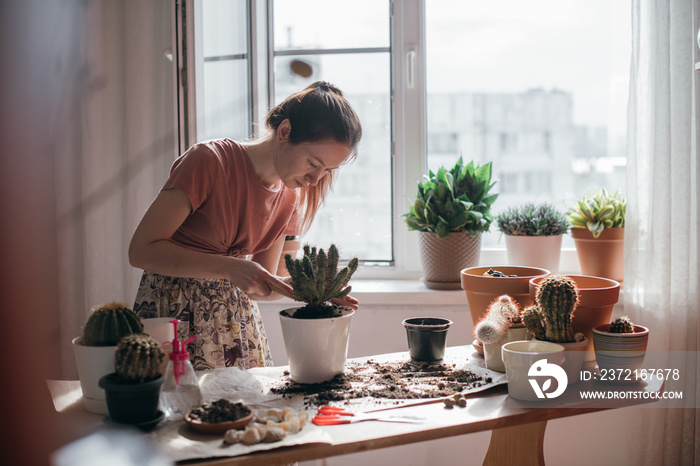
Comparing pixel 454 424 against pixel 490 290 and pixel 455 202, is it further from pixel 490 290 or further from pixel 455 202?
pixel 455 202

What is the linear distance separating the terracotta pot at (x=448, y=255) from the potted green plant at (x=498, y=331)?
83 centimetres

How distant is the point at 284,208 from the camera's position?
1.54m

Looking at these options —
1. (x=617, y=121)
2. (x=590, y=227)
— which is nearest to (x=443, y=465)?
(x=590, y=227)

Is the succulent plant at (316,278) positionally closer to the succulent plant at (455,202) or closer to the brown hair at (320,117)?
the brown hair at (320,117)

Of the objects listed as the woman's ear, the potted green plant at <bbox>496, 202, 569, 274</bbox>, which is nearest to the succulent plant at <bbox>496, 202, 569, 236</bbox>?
the potted green plant at <bbox>496, 202, 569, 274</bbox>

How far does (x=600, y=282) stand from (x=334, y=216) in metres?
1.26

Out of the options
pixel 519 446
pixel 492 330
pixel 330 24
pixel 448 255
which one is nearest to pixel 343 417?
pixel 492 330

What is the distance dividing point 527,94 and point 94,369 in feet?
6.35

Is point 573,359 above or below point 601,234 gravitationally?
below

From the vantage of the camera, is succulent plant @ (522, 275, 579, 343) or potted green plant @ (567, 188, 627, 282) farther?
potted green plant @ (567, 188, 627, 282)

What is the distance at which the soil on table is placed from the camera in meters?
1.10

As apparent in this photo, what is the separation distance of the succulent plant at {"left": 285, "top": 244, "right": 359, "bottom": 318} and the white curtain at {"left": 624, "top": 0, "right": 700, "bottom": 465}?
1223 mm

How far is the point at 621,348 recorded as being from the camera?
1.15 metres

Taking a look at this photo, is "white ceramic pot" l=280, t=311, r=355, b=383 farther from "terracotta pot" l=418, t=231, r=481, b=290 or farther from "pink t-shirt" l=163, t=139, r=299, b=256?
"terracotta pot" l=418, t=231, r=481, b=290
